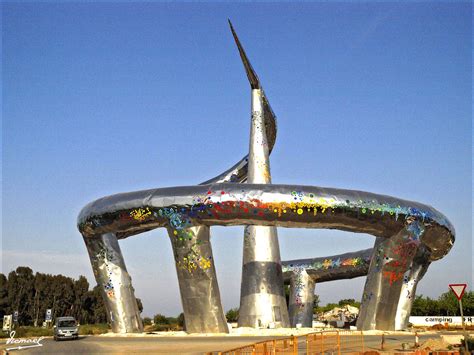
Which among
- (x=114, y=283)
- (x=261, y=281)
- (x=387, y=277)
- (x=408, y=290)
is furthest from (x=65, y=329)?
(x=408, y=290)

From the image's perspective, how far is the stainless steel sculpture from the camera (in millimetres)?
20031

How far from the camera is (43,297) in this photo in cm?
5922

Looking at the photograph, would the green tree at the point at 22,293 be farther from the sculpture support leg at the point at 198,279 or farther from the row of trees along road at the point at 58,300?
the sculpture support leg at the point at 198,279

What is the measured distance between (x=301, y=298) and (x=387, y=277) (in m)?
9.05

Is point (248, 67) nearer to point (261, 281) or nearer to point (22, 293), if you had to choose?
point (261, 281)

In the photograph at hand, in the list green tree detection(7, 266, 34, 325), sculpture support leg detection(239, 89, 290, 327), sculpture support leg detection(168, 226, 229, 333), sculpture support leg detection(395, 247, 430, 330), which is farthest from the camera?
green tree detection(7, 266, 34, 325)

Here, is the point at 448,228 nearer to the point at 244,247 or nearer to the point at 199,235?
the point at 244,247

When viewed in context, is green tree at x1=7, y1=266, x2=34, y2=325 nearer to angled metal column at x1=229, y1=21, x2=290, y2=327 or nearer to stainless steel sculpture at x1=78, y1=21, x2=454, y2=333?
stainless steel sculpture at x1=78, y1=21, x2=454, y2=333

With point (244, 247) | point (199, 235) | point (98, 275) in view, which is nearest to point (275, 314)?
point (244, 247)

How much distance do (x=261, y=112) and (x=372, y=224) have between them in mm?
10844

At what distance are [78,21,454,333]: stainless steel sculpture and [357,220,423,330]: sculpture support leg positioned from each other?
0.04 m

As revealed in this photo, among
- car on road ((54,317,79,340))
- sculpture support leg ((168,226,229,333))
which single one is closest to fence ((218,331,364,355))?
sculpture support leg ((168,226,229,333))

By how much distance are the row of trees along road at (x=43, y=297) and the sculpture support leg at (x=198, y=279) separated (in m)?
39.0

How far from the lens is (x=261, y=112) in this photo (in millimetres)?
29734
